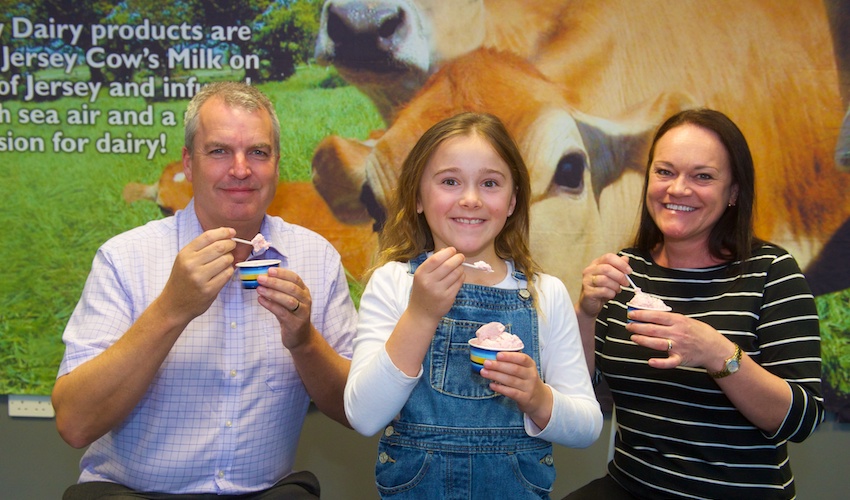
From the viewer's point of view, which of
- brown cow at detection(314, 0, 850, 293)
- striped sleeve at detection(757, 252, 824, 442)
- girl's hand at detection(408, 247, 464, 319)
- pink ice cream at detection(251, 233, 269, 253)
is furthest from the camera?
brown cow at detection(314, 0, 850, 293)

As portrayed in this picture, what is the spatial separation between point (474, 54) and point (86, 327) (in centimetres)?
212

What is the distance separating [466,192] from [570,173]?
5.05 feet

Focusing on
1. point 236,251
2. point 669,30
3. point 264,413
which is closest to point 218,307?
point 236,251

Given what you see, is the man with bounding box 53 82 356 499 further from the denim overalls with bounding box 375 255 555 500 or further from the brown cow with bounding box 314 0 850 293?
the brown cow with bounding box 314 0 850 293

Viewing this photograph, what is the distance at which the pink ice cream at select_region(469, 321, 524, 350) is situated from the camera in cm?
174

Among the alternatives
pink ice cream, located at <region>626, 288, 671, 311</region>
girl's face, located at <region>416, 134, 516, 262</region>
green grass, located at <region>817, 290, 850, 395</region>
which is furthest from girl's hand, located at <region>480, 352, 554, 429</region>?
green grass, located at <region>817, 290, 850, 395</region>

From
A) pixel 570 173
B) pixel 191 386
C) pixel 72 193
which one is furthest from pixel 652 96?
pixel 72 193

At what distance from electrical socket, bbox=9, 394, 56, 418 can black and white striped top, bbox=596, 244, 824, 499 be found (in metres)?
2.85

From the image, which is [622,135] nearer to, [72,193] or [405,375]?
[405,375]

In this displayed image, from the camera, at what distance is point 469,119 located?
6.64 ft

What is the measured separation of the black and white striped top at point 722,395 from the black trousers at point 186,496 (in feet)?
3.77

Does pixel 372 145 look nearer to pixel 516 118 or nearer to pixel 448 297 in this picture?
pixel 516 118

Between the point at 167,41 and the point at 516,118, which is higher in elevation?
the point at 167,41

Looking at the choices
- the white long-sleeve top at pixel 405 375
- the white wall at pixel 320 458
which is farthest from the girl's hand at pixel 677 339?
the white wall at pixel 320 458
